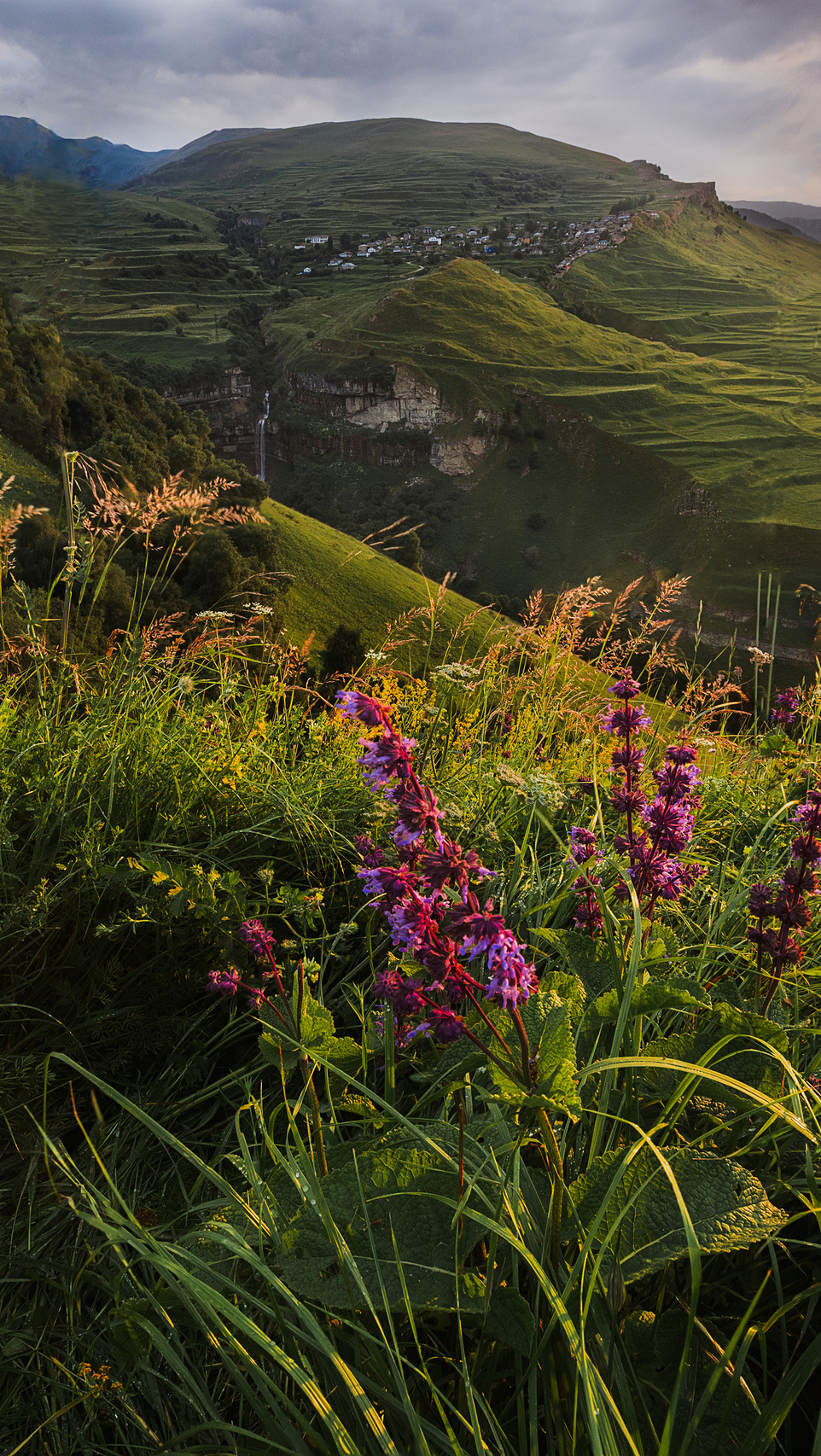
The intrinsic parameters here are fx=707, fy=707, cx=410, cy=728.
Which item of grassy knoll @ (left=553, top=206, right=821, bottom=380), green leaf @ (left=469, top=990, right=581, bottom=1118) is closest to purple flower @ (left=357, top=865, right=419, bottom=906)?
green leaf @ (left=469, top=990, right=581, bottom=1118)

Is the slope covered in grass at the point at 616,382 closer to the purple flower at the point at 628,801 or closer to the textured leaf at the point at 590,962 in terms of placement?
the purple flower at the point at 628,801

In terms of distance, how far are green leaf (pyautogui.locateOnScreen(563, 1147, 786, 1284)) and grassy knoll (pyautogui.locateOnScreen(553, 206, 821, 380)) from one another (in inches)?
6771

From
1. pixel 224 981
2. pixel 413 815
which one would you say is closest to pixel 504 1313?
pixel 413 815

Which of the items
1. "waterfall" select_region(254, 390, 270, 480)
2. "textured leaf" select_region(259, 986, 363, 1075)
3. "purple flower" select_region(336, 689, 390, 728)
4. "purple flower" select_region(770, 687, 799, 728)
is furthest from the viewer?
"waterfall" select_region(254, 390, 270, 480)

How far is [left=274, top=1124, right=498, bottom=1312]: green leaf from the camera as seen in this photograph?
114 cm

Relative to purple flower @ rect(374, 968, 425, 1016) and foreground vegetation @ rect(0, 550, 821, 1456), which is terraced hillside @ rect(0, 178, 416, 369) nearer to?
foreground vegetation @ rect(0, 550, 821, 1456)

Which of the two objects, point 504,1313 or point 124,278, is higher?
point 124,278

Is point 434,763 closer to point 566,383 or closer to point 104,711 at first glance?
point 104,711

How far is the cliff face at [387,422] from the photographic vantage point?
136500 millimetres

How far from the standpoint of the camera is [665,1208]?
1.21 m

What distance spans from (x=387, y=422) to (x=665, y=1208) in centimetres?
15110

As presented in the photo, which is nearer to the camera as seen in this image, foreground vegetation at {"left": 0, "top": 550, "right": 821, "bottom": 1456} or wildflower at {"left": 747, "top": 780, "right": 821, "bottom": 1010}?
foreground vegetation at {"left": 0, "top": 550, "right": 821, "bottom": 1456}

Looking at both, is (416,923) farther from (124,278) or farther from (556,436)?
(124,278)

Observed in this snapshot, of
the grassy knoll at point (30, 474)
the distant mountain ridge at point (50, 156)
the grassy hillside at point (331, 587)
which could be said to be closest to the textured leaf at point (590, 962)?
the grassy knoll at point (30, 474)
